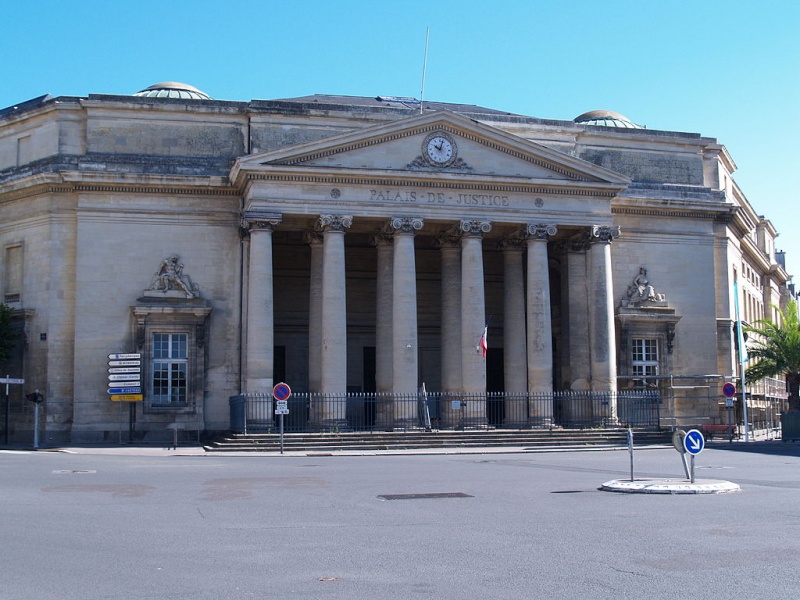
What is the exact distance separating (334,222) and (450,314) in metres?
6.62

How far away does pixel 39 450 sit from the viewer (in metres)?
34.4

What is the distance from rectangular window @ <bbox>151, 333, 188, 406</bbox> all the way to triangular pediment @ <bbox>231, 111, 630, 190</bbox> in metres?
7.26

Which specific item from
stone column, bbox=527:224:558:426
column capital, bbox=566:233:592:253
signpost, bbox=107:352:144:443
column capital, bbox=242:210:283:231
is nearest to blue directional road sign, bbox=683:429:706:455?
stone column, bbox=527:224:558:426

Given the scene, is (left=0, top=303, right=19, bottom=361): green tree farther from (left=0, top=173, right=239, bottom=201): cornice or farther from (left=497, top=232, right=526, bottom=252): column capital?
(left=497, top=232, right=526, bottom=252): column capital

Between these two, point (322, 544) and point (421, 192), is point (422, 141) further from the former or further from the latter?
point (322, 544)

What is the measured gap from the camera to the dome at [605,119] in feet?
160

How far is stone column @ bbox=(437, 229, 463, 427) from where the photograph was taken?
39.9 metres

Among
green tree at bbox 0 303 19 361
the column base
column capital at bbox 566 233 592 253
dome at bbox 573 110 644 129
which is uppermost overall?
dome at bbox 573 110 644 129

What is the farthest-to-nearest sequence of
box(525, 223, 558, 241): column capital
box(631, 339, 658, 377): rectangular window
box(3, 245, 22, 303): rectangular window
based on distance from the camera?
box(631, 339, 658, 377): rectangular window → box(3, 245, 22, 303): rectangular window → box(525, 223, 558, 241): column capital

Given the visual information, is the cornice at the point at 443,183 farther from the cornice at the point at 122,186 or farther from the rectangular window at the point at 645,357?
the rectangular window at the point at 645,357

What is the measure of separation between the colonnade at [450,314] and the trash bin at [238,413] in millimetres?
674

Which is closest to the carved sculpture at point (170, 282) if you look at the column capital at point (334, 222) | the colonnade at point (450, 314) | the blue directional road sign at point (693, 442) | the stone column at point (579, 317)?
the colonnade at point (450, 314)

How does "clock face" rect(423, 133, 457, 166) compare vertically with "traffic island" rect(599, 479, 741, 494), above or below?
above

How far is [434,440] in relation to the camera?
36094 millimetres
